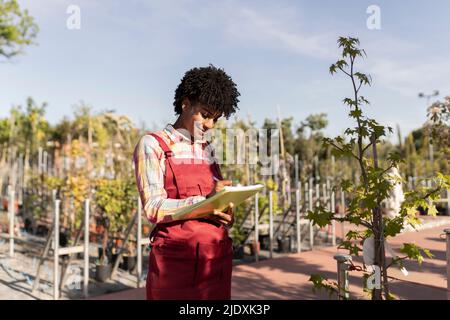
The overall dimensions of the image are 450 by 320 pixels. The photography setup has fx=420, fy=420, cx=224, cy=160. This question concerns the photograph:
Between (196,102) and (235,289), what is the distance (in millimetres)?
4430

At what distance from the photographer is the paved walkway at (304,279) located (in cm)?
527

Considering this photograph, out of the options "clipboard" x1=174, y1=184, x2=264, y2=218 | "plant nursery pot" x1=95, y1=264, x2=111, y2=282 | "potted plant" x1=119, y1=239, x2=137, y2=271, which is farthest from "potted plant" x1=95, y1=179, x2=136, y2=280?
"clipboard" x1=174, y1=184, x2=264, y2=218

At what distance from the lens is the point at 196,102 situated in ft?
5.15

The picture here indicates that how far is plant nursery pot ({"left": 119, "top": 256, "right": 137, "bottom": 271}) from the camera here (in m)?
6.67

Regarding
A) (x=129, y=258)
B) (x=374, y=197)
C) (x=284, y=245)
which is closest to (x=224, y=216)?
(x=374, y=197)

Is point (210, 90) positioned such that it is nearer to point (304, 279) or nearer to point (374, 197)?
point (374, 197)

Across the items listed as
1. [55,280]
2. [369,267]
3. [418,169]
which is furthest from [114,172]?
[418,169]

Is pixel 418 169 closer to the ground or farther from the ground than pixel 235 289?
farther from the ground

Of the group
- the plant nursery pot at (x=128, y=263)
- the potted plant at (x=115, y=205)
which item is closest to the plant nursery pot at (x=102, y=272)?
the plant nursery pot at (x=128, y=263)

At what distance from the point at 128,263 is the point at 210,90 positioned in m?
5.67

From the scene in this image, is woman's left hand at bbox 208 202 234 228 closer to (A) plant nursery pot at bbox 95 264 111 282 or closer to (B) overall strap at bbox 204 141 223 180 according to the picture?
(B) overall strap at bbox 204 141 223 180

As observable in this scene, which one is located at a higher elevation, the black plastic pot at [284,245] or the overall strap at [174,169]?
the overall strap at [174,169]

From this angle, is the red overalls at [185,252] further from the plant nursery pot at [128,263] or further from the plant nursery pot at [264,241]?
the plant nursery pot at [264,241]
